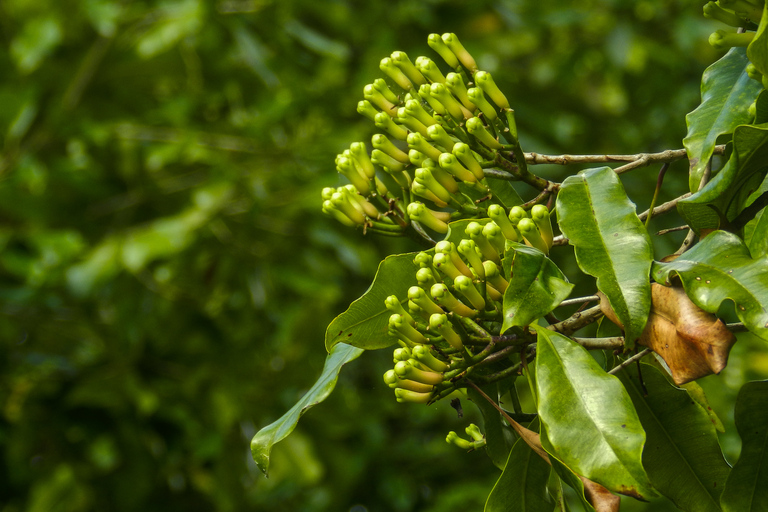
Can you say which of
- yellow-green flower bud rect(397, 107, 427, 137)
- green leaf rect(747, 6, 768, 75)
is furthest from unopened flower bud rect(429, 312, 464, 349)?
green leaf rect(747, 6, 768, 75)

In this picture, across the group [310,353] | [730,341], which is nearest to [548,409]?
[730,341]

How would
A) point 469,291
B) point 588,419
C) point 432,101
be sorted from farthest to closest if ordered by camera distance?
1. point 432,101
2. point 469,291
3. point 588,419

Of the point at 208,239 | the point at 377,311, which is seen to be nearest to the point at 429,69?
the point at 377,311

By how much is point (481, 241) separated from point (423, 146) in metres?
0.13

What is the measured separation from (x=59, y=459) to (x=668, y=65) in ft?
8.42

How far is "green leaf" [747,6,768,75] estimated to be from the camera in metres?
0.54

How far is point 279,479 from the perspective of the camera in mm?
2406

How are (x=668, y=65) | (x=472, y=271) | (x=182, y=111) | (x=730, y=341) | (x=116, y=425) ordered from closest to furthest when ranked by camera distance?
1. (x=730, y=341)
2. (x=472, y=271)
3. (x=116, y=425)
4. (x=182, y=111)
5. (x=668, y=65)

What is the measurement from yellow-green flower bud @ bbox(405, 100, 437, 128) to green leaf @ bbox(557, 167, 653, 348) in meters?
0.16

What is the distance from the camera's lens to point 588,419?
524mm

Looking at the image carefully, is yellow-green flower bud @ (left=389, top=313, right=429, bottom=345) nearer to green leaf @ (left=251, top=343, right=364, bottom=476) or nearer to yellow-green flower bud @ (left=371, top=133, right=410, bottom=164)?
green leaf @ (left=251, top=343, right=364, bottom=476)

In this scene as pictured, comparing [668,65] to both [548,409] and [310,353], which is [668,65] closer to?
[310,353]

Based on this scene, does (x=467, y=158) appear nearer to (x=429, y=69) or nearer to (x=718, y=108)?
(x=429, y=69)

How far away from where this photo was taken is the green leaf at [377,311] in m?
0.68
